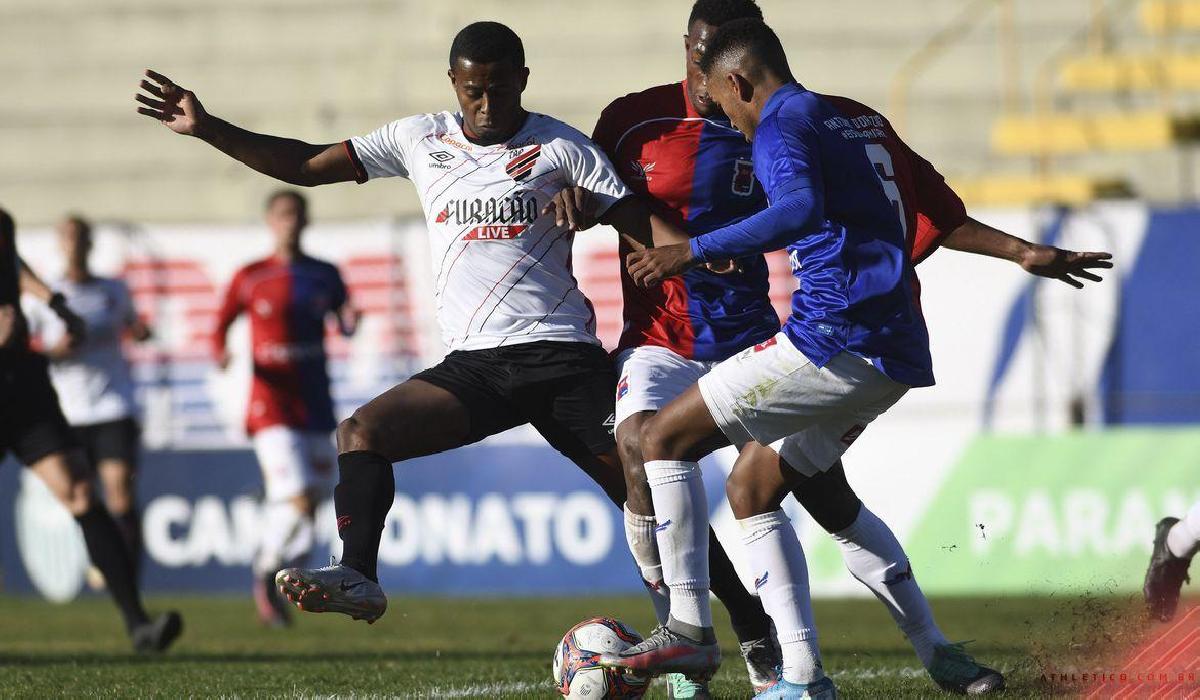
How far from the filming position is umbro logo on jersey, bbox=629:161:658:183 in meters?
6.41

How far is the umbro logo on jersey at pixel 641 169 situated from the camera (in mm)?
6406

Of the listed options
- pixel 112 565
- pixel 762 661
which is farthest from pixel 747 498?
pixel 112 565

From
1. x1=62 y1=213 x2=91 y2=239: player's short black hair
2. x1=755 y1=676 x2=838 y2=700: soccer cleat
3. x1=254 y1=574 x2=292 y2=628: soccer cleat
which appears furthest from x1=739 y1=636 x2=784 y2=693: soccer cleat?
x1=62 y1=213 x2=91 y2=239: player's short black hair

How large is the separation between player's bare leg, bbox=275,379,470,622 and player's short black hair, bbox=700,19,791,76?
1535 millimetres

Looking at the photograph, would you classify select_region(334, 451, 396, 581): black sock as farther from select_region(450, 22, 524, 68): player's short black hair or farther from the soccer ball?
select_region(450, 22, 524, 68): player's short black hair

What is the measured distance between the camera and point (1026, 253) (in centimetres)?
610

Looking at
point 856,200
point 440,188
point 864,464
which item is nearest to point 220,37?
point 864,464

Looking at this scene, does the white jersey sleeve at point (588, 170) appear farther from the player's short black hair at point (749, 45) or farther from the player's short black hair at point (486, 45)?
the player's short black hair at point (749, 45)

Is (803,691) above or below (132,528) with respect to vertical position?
below

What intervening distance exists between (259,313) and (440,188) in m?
5.46

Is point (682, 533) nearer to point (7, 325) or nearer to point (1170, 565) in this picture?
point (1170, 565)

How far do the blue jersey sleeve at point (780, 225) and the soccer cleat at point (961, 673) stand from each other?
1821mm

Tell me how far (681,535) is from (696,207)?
49.5 inches

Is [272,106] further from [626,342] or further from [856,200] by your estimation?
[856,200]
